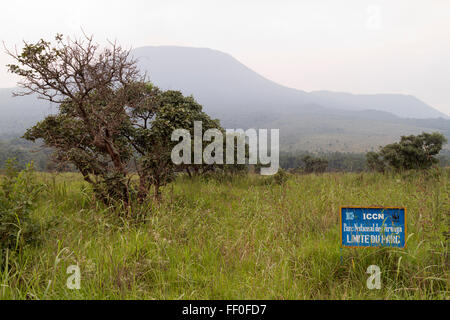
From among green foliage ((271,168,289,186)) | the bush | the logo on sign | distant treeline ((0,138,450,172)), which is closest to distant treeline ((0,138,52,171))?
distant treeline ((0,138,450,172))

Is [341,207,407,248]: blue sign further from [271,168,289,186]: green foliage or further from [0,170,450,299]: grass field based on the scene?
[271,168,289,186]: green foliage

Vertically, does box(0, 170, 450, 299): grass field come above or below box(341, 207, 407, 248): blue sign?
below

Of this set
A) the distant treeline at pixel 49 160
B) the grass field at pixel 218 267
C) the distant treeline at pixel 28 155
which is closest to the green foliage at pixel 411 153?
the distant treeline at pixel 49 160

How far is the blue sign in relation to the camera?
3531 mm

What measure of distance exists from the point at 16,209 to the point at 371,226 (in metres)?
5.07

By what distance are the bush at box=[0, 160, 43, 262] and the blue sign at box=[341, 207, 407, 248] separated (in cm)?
449

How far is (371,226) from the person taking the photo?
357 centimetres

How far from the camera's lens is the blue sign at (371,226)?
3531 millimetres

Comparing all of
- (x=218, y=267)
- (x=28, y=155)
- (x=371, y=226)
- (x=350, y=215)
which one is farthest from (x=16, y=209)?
(x=28, y=155)

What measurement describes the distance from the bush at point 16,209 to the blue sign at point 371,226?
4486 millimetres

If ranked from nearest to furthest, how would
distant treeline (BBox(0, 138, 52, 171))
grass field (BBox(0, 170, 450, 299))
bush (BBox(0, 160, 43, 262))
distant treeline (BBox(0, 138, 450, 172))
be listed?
grass field (BBox(0, 170, 450, 299)) → bush (BBox(0, 160, 43, 262)) → distant treeline (BBox(0, 138, 52, 171)) → distant treeline (BBox(0, 138, 450, 172))
